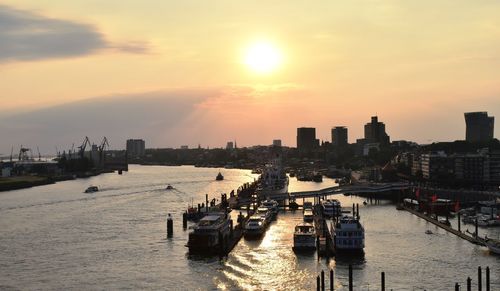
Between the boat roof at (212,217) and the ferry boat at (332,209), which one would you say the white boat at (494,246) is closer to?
the boat roof at (212,217)

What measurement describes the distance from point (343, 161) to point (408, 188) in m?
105

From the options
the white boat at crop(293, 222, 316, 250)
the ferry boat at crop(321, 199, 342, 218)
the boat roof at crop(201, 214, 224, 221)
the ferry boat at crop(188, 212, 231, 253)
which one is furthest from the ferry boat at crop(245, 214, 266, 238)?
the ferry boat at crop(321, 199, 342, 218)

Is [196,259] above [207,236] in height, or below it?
below

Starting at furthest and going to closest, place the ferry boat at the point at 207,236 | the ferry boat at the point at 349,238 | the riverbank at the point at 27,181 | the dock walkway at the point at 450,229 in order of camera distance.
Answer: the riverbank at the point at 27,181, the dock walkway at the point at 450,229, the ferry boat at the point at 207,236, the ferry boat at the point at 349,238

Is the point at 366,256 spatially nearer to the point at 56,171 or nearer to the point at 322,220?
the point at 322,220

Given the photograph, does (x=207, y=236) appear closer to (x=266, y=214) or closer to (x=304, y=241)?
(x=304, y=241)

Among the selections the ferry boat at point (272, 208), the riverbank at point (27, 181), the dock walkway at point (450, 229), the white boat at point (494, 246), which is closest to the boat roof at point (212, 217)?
the ferry boat at point (272, 208)

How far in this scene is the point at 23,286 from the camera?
Result: 2875 cm

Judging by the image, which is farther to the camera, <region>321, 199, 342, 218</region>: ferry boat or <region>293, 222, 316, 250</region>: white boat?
<region>321, 199, 342, 218</region>: ferry boat

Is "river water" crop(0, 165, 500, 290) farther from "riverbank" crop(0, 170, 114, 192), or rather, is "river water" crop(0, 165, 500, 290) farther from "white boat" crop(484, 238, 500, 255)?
"riverbank" crop(0, 170, 114, 192)

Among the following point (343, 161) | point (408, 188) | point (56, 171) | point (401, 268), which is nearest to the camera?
point (401, 268)

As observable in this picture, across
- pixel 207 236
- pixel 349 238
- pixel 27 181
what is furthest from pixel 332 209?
pixel 27 181

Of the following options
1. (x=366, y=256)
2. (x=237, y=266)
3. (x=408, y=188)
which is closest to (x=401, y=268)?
(x=366, y=256)

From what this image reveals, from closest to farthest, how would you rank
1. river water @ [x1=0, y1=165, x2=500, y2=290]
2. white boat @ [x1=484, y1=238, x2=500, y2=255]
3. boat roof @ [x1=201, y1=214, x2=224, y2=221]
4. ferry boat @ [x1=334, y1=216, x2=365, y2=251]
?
1. river water @ [x1=0, y1=165, x2=500, y2=290]
2. white boat @ [x1=484, y1=238, x2=500, y2=255]
3. ferry boat @ [x1=334, y1=216, x2=365, y2=251]
4. boat roof @ [x1=201, y1=214, x2=224, y2=221]
